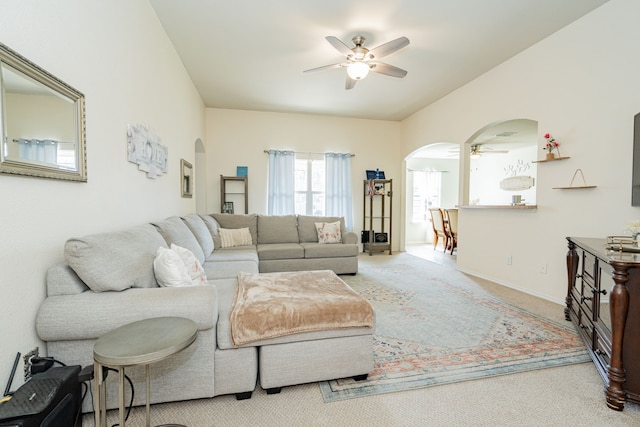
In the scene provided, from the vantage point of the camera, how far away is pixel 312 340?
163 centimetres

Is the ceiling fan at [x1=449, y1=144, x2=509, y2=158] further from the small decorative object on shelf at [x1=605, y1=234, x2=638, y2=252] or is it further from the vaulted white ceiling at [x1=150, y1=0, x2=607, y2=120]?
the small decorative object on shelf at [x1=605, y1=234, x2=638, y2=252]

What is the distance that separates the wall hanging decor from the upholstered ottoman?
4.88 ft

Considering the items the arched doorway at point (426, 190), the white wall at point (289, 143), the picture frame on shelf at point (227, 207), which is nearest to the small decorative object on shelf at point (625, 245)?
the white wall at point (289, 143)

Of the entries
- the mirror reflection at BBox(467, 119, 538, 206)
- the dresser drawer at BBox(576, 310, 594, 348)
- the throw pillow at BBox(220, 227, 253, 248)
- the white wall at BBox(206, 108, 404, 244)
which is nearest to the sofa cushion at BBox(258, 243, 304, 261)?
the throw pillow at BBox(220, 227, 253, 248)

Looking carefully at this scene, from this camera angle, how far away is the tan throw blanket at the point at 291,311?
5.01 feet

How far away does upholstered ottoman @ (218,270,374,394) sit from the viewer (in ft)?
5.05

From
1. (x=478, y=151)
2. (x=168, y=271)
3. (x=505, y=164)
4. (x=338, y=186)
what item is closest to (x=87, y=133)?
(x=168, y=271)

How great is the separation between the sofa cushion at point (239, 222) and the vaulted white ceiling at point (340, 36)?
206 centimetres

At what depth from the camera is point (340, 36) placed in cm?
306

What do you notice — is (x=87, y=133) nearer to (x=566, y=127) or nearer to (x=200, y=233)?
(x=200, y=233)

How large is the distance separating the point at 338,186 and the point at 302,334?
463cm

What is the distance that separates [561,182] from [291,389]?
3315mm

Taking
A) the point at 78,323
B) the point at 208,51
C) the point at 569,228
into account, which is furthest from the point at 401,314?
the point at 208,51

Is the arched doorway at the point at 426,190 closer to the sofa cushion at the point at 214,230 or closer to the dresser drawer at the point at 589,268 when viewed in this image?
the sofa cushion at the point at 214,230
